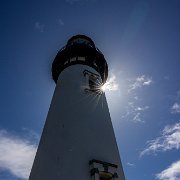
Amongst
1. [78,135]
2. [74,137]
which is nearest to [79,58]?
[78,135]

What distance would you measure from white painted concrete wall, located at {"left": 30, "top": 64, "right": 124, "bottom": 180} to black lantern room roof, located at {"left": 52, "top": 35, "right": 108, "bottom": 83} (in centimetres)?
313

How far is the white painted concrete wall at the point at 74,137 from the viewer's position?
32.2 feet

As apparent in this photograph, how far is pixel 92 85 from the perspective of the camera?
15766 millimetres

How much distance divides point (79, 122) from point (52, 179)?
338 centimetres

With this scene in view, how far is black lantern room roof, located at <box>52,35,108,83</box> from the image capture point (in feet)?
59.3

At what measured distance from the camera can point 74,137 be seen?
11.0 metres

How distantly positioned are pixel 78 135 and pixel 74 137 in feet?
0.90

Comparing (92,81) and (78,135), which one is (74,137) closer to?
(78,135)

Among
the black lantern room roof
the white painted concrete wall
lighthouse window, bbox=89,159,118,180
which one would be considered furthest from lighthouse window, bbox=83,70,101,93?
lighthouse window, bbox=89,159,118,180

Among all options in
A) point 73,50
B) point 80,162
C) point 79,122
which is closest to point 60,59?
point 73,50

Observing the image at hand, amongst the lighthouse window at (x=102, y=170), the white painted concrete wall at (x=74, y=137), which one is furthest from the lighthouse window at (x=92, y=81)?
the lighthouse window at (x=102, y=170)

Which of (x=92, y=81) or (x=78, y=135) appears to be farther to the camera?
(x=92, y=81)

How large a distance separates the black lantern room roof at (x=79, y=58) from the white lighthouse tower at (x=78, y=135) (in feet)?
2.13

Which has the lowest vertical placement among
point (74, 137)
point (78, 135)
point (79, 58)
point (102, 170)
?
point (102, 170)
